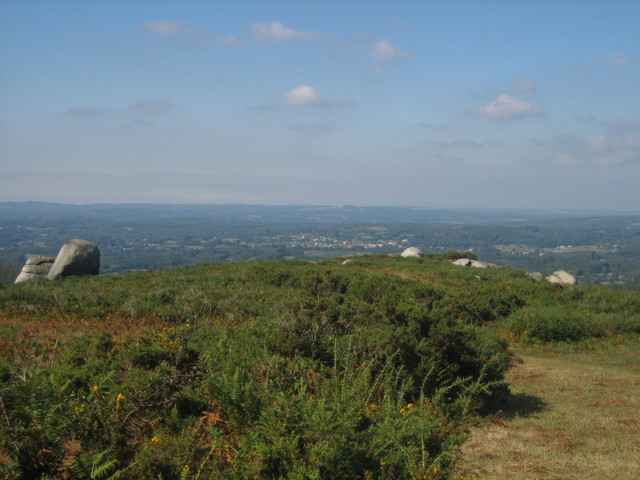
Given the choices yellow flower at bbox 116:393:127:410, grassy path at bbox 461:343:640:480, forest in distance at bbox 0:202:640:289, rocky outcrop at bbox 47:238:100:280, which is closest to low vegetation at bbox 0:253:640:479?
yellow flower at bbox 116:393:127:410

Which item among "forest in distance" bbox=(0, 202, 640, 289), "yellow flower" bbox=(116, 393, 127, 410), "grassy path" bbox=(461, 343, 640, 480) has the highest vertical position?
"yellow flower" bbox=(116, 393, 127, 410)

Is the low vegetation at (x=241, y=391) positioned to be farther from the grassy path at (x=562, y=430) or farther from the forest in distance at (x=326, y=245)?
the forest in distance at (x=326, y=245)

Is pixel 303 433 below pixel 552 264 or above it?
above

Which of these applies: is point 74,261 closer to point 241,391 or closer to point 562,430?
point 241,391

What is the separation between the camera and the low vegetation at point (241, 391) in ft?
12.8

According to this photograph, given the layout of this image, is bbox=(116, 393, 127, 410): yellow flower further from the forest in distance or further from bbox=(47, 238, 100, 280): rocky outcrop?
the forest in distance

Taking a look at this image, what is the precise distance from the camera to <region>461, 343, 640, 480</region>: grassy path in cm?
543

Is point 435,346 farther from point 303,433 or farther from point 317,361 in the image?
point 303,433

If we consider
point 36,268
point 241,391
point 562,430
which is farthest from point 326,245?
point 241,391

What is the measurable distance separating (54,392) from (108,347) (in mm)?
2589

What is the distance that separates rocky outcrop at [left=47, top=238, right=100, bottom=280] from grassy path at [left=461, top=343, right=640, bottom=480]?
71.0 ft

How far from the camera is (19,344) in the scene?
8008mm

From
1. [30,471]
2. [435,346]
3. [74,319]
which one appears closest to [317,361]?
[435,346]

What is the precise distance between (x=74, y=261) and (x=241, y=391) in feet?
73.2
